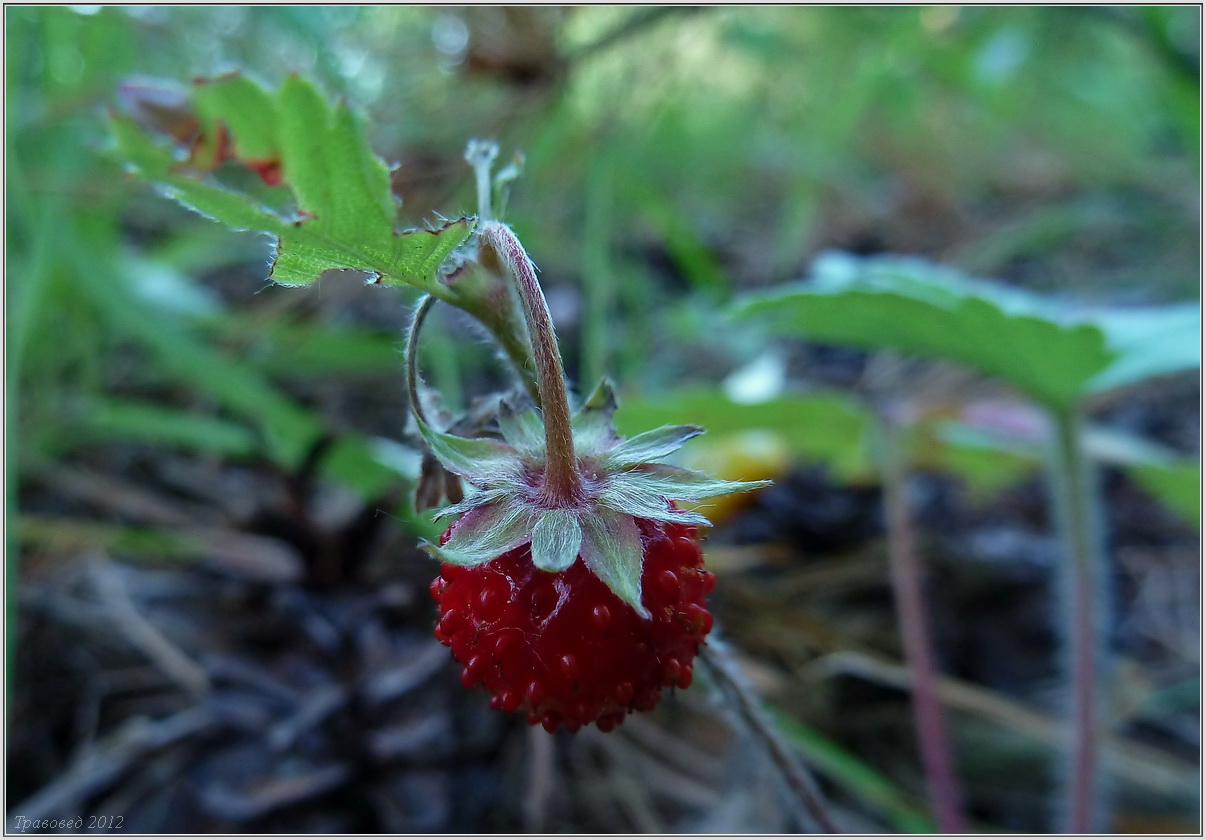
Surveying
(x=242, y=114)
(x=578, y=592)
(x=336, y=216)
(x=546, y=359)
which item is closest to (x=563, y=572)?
(x=578, y=592)

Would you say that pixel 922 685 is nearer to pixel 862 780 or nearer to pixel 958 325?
pixel 862 780

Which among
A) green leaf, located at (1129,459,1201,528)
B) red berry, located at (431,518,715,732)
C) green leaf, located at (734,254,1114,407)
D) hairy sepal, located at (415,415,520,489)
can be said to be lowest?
red berry, located at (431,518,715,732)

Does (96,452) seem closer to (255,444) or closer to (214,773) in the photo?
(255,444)

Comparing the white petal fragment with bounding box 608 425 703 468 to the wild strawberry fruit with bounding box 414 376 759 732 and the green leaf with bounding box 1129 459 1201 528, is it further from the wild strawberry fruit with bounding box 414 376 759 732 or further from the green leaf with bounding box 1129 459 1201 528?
the green leaf with bounding box 1129 459 1201 528

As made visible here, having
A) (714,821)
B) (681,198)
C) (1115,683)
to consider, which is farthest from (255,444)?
(681,198)

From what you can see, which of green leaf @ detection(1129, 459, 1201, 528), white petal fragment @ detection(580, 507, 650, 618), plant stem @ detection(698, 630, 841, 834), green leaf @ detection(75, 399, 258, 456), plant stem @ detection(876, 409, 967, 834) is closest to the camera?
white petal fragment @ detection(580, 507, 650, 618)

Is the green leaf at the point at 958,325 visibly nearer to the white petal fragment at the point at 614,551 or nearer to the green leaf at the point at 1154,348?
the green leaf at the point at 1154,348

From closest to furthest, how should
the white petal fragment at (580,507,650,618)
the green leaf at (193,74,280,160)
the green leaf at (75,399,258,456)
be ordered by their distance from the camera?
1. the white petal fragment at (580,507,650,618)
2. the green leaf at (193,74,280,160)
3. the green leaf at (75,399,258,456)

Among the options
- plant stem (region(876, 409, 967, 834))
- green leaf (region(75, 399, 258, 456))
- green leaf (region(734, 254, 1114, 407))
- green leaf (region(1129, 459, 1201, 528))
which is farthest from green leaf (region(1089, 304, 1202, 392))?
green leaf (region(75, 399, 258, 456))
